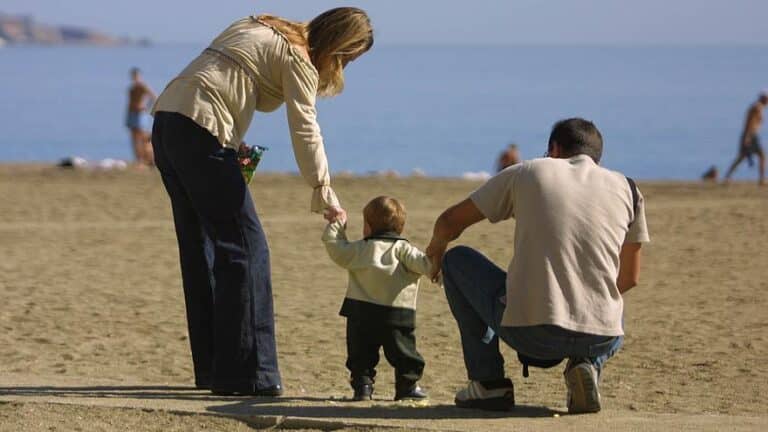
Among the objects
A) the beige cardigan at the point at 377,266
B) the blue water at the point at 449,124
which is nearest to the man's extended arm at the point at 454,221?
the beige cardigan at the point at 377,266

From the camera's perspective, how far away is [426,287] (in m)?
11.4

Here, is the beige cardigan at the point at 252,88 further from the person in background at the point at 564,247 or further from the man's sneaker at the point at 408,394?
the man's sneaker at the point at 408,394

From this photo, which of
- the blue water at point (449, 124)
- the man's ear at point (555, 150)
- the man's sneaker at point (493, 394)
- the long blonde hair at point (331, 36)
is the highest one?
the blue water at point (449, 124)

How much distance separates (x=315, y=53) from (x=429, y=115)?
224 ft

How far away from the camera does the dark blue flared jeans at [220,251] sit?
6617 millimetres

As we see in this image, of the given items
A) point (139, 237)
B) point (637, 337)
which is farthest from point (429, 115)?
point (637, 337)

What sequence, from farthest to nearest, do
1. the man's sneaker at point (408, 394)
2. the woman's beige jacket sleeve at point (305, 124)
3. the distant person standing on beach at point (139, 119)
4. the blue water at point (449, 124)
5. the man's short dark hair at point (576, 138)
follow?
the blue water at point (449, 124), the distant person standing on beach at point (139, 119), the man's sneaker at point (408, 394), the woman's beige jacket sleeve at point (305, 124), the man's short dark hair at point (576, 138)

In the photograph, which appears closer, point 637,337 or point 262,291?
point 262,291

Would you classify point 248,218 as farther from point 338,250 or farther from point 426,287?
point 426,287

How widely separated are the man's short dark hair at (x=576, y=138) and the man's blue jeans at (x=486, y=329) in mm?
565

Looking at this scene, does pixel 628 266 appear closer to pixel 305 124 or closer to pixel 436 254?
pixel 436 254

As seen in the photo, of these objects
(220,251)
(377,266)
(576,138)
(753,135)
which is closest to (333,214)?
(377,266)

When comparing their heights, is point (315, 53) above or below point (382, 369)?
above

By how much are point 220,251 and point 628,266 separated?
5.73 feet
